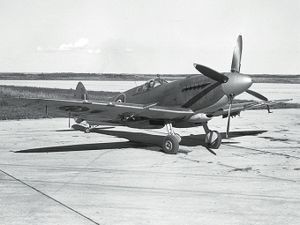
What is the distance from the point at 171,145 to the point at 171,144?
0.10 feet

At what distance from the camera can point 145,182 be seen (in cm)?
822

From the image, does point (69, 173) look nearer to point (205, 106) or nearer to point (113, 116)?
point (113, 116)

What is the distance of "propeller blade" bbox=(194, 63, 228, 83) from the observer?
35.7 feet

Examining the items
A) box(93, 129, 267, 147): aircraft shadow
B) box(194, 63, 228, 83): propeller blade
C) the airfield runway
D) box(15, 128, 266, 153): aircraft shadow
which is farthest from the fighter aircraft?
box(93, 129, 267, 147): aircraft shadow

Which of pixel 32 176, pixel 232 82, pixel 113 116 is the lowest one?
pixel 32 176

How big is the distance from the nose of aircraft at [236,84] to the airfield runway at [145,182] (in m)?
1.92

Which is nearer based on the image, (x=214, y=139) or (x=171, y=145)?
(x=171, y=145)

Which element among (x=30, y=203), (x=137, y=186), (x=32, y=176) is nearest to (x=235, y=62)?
(x=137, y=186)

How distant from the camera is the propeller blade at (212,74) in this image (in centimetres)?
1087

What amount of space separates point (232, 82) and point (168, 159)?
2748 millimetres

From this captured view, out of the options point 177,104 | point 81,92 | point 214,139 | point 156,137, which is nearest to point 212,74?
point 177,104

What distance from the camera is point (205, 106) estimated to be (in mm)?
11562

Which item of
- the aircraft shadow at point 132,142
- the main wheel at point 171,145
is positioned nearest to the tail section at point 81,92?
the aircraft shadow at point 132,142

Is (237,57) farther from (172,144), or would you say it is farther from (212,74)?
(172,144)
